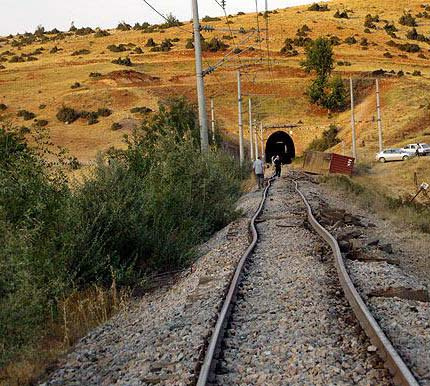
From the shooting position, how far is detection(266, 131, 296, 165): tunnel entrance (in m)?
93.4

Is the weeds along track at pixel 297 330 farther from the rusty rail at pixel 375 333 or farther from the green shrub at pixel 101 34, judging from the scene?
the green shrub at pixel 101 34

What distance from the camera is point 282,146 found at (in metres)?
101

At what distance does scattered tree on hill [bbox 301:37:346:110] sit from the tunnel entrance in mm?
7446

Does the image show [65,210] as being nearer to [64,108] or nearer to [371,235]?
[371,235]

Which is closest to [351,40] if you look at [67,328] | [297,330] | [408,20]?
[408,20]

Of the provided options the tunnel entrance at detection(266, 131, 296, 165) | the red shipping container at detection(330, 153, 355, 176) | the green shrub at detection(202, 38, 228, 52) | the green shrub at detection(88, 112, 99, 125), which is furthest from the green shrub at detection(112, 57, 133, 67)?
the red shipping container at detection(330, 153, 355, 176)

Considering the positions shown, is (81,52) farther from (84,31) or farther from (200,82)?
(200,82)

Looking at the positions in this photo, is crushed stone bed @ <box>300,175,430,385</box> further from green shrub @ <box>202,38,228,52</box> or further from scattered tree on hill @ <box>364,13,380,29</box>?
scattered tree on hill @ <box>364,13,380,29</box>

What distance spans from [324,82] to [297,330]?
91.8 metres

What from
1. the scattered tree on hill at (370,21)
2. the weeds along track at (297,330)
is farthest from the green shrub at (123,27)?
the weeds along track at (297,330)

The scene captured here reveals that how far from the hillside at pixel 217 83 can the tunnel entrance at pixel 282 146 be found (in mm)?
1660

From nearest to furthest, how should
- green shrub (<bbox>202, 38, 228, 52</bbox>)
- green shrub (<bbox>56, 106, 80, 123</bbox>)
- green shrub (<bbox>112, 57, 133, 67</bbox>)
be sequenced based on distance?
green shrub (<bbox>56, 106, 80, 123</bbox>)
green shrub (<bbox>112, 57, 133, 67</bbox>)
green shrub (<bbox>202, 38, 228, 52</bbox>)

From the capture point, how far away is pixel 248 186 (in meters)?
40.8

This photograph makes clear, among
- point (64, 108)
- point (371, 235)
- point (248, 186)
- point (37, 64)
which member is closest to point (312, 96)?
point (64, 108)
